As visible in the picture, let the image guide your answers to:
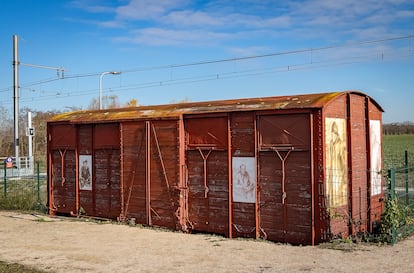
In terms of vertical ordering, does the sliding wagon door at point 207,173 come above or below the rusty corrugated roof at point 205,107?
below

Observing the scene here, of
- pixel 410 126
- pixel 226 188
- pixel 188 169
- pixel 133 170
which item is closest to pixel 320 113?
pixel 226 188

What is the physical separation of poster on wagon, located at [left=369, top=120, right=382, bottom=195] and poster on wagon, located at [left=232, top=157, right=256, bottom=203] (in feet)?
10.8

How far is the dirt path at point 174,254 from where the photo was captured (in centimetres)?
907

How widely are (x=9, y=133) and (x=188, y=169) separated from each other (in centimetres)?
4370

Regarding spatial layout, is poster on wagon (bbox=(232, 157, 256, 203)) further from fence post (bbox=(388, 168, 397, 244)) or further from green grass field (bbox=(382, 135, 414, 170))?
green grass field (bbox=(382, 135, 414, 170))

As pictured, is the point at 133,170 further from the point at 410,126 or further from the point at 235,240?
the point at 410,126

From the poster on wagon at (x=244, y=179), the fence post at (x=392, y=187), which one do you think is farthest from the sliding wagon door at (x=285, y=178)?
the fence post at (x=392, y=187)

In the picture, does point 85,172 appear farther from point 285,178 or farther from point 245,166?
point 285,178

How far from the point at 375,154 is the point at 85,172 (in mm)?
8821

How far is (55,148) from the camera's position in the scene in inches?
659

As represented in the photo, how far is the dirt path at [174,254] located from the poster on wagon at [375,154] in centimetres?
199

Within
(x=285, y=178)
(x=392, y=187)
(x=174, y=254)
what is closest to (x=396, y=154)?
(x=392, y=187)

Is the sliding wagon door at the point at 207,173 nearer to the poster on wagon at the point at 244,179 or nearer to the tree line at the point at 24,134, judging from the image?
the poster on wagon at the point at 244,179

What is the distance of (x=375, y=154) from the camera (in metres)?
13.1
